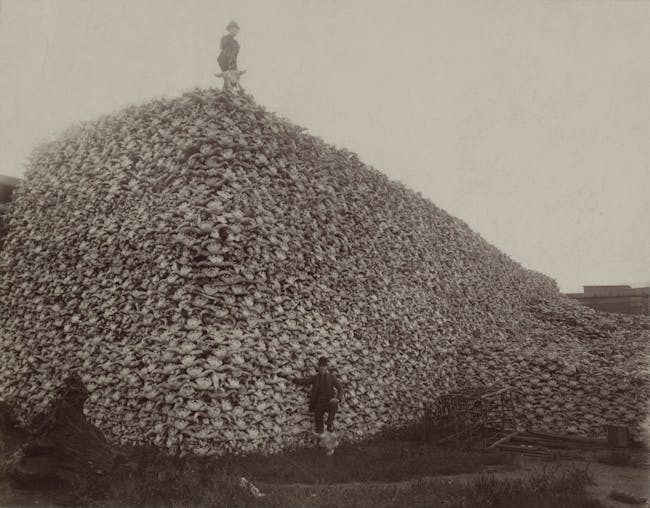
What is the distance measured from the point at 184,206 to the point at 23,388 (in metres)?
4.77

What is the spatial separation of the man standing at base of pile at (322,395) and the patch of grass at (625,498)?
14.2ft

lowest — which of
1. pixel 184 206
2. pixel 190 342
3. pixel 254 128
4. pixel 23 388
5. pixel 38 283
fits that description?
pixel 23 388

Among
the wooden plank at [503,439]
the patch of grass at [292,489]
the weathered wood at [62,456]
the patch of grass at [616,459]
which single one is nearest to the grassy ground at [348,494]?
the patch of grass at [292,489]

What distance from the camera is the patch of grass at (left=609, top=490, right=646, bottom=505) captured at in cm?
700

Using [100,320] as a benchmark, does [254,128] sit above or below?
above

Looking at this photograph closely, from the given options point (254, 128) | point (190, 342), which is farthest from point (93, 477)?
point (254, 128)

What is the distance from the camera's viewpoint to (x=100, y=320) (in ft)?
33.4

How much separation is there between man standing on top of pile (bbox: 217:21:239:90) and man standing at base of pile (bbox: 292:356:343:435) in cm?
670

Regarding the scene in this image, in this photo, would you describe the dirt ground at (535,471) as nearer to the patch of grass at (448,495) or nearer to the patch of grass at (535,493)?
the patch of grass at (448,495)

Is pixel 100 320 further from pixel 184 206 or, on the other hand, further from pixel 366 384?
pixel 366 384

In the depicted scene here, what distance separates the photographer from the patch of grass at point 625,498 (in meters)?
7.00

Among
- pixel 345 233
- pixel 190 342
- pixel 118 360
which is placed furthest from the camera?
pixel 345 233

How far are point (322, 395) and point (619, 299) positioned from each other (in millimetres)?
26536

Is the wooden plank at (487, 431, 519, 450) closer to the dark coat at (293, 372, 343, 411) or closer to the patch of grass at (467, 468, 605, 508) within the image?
the patch of grass at (467, 468, 605, 508)
